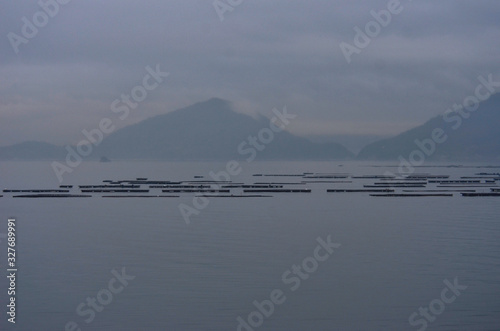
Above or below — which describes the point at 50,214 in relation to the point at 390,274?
above

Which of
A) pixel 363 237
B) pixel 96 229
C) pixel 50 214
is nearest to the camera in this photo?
pixel 363 237

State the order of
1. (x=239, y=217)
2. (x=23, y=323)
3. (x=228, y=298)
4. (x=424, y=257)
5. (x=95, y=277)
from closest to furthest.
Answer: (x=23, y=323), (x=228, y=298), (x=95, y=277), (x=424, y=257), (x=239, y=217)

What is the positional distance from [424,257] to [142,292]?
32.5ft

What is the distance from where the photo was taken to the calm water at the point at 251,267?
581 inches

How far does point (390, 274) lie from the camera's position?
19.0 metres

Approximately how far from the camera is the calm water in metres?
14.8

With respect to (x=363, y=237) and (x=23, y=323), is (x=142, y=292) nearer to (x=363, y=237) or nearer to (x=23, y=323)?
(x=23, y=323)

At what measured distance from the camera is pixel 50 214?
37375 millimetres

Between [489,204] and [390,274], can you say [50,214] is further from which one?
[489,204]

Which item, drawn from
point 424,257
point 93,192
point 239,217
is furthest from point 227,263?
point 93,192

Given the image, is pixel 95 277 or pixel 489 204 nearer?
pixel 95 277

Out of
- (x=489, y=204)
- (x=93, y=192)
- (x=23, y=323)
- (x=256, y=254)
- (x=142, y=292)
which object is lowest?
(x=23, y=323)

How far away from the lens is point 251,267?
19781 mm

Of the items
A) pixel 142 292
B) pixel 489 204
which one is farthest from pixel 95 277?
pixel 489 204
